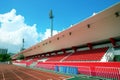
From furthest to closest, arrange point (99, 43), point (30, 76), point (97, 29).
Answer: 1. point (99, 43)
2. point (97, 29)
3. point (30, 76)

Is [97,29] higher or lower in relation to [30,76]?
higher

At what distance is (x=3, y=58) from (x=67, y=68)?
432 feet

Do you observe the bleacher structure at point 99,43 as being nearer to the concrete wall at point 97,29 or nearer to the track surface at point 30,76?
the concrete wall at point 97,29

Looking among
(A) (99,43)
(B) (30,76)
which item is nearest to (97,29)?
(A) (99,43)

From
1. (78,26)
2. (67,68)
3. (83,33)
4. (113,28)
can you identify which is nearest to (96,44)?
(83,33)

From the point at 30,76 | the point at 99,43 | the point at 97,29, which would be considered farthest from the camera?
the point at 99,43

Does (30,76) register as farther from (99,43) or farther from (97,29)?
(99,43)

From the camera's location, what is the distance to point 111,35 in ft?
68.9

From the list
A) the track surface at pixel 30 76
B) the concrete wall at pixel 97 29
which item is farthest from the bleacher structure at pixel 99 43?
the track surface at pixel 30 76

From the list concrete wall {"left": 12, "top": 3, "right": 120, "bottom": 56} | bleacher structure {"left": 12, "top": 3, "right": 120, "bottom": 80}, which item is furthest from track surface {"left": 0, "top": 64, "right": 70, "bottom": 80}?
concrete wall {"left": 12, "top": 3, "right": 120, "bottom": 56}

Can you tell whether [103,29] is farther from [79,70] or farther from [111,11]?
[79,70]

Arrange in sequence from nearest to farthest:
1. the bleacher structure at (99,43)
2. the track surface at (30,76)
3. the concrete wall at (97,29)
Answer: the bleacher structure at (99,43) → the track surface at (30,76) → the concrete wall at (97,29)

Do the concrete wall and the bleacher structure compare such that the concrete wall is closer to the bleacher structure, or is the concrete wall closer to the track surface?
the bleacher structure

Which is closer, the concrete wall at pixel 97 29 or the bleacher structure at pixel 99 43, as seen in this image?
the bleacher structure at pixel 99 43
